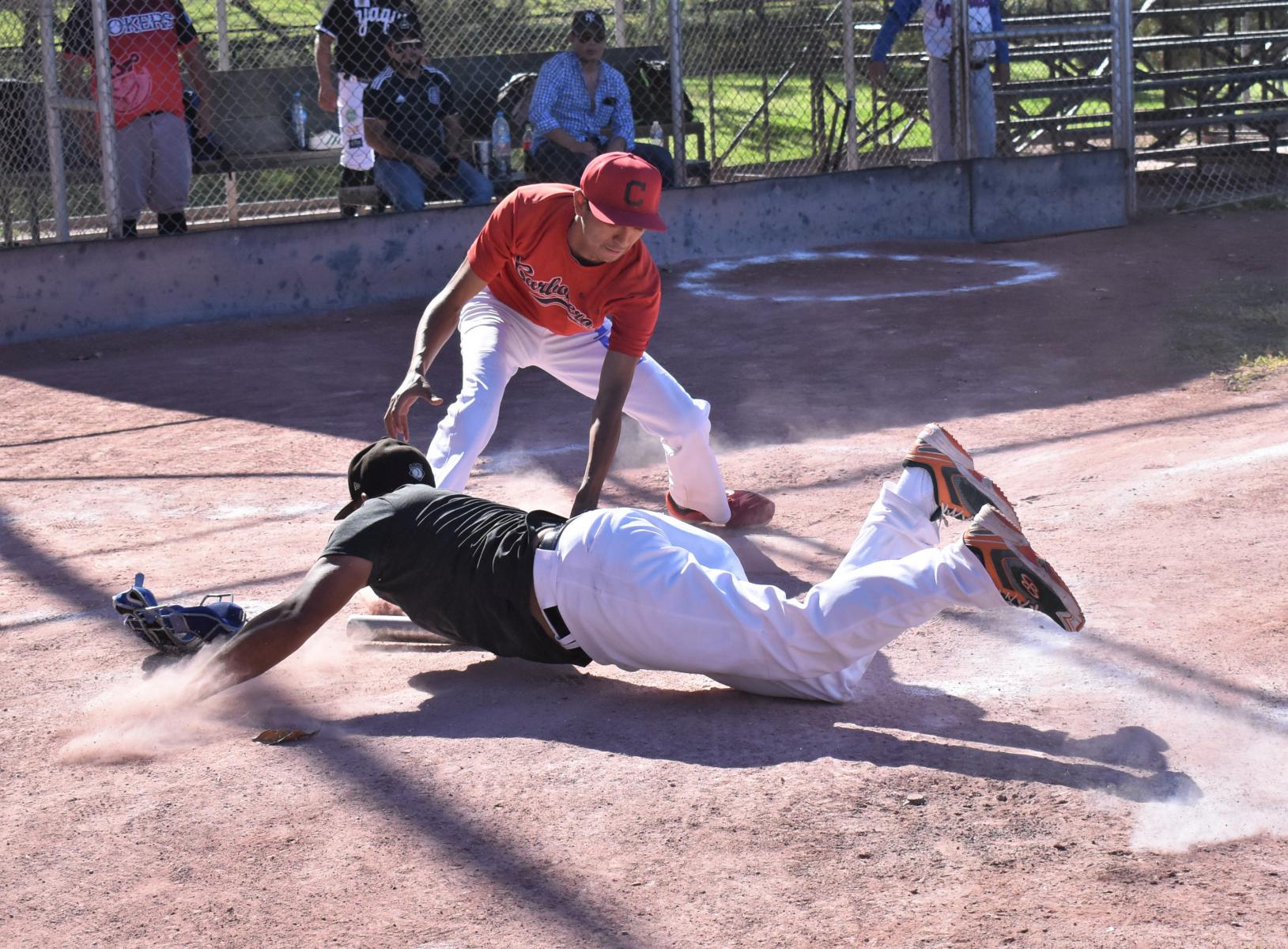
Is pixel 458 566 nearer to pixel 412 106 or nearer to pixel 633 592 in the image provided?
pixel 633 592

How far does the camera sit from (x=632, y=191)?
14.5ft

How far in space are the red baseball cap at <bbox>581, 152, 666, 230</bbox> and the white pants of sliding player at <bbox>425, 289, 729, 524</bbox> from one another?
86 centimetres

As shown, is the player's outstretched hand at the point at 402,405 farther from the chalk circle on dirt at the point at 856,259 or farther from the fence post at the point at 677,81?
the fence post at the point at 677,81

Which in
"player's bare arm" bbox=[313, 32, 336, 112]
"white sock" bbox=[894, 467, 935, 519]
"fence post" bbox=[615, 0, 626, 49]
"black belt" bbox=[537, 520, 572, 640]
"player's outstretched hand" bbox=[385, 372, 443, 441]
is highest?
"fence post" bbox=[615, 0, 626, 49]

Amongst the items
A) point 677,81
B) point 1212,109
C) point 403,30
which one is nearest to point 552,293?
point 403,30

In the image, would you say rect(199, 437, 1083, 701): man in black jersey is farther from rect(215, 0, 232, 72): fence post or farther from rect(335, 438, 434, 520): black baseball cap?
rect(215, 0, 232, 72): fence post

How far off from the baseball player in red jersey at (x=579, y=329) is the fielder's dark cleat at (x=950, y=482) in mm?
932

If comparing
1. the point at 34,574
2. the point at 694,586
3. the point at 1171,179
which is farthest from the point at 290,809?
the point at 1171,179

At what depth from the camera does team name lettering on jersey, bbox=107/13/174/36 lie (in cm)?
952

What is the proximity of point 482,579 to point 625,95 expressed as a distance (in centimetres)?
744

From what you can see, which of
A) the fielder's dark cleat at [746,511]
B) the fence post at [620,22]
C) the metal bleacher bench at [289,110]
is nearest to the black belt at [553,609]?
the fielder's dark cleat at [746,511]

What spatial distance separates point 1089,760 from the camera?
3.34m

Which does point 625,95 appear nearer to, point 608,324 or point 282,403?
point 282,403

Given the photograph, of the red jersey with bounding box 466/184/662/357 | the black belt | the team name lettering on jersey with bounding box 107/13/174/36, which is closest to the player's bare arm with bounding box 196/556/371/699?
the black belt
